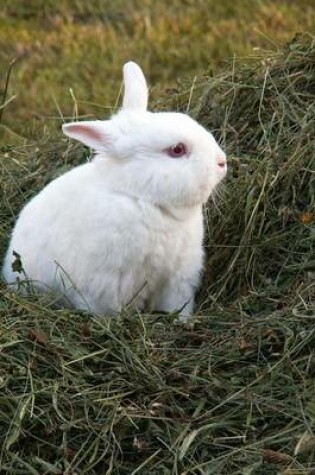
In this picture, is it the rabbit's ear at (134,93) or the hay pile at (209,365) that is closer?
the hay pile at (209,365)

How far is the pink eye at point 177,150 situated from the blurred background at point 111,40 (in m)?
2.85

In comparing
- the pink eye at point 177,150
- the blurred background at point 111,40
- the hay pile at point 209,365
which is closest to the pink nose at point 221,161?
the pink eye at point 177,150

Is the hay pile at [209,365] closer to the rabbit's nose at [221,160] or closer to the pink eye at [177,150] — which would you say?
the rabbit's nose at [221,160]

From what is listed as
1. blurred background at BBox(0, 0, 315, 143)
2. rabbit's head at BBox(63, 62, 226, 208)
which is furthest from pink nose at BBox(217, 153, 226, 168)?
blurred background at BBox(0, 0, 315, 143)

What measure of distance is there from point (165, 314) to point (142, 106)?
79 centimetres

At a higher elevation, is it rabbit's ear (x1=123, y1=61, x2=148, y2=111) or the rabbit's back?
rabbit's ear (x1=123, y1=61, x2=148, y2=111)

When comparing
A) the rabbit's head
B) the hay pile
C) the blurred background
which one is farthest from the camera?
the blurred background

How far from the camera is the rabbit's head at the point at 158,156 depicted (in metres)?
4.09

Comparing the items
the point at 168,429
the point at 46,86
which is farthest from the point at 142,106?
the point at 46,86

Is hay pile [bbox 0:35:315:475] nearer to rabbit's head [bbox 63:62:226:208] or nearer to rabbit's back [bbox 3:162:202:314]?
rabbit's back [bbox 3:162:202:314]

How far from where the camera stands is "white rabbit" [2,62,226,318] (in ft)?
13.5

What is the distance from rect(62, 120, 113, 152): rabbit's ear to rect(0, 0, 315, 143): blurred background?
2.74 m

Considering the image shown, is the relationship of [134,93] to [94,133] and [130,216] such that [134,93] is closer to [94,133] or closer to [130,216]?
[94,133]

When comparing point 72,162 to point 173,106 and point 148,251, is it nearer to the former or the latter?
point 173,106
